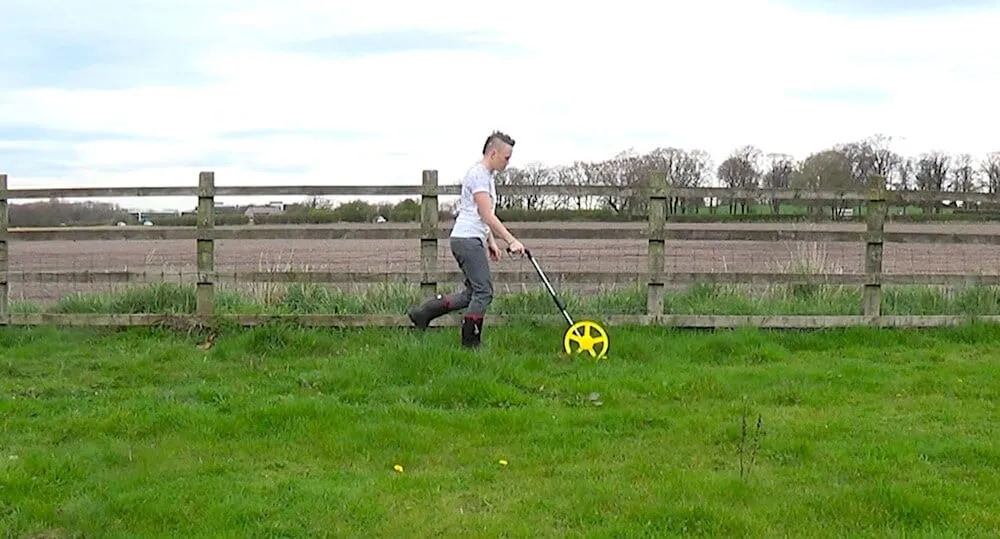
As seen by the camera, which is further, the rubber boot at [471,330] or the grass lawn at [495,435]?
the rubber boot at [471,330]

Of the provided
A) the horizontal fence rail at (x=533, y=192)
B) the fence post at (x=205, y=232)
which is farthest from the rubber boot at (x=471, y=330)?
the fence post at (x=205, y=232)

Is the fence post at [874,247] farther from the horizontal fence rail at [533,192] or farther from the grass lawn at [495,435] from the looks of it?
the grass lawn at [495,435]

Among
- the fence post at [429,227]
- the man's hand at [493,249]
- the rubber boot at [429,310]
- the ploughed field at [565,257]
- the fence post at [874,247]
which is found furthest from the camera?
the ploughed field at [565,257]

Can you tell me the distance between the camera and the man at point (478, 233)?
8117 millimetres

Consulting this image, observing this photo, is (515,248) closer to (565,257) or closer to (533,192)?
(533,192)

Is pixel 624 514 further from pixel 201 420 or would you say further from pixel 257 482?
pixel 201 420

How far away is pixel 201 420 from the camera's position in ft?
20.4

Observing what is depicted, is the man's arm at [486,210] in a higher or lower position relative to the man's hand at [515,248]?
higher

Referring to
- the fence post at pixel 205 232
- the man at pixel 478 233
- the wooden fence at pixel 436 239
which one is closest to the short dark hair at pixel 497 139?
the man at pixel 478 233

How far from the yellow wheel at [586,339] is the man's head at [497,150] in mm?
1447

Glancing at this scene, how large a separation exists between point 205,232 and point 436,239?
6.94ft

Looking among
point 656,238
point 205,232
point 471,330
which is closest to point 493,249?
point 471,330

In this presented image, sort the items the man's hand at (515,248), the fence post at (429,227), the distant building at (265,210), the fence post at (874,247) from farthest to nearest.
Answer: the distant building at (265,210) < the fence post at (874,247) < the fence post at (429,227) < the man's hand at (515,248)

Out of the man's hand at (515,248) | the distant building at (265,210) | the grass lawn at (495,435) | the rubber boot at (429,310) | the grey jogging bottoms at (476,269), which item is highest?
the distant building at (265,210)
